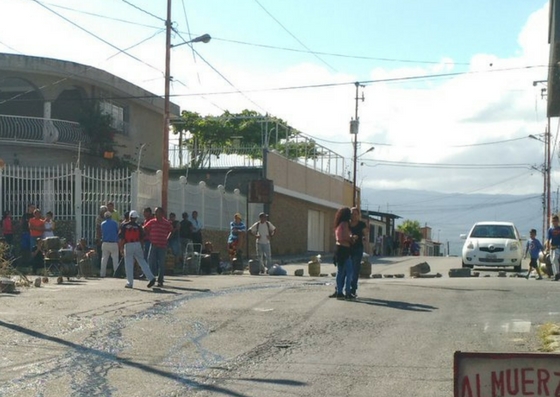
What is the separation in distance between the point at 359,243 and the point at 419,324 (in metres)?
3.49

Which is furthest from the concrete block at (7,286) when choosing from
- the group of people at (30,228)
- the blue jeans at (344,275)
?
the blue jeans at (344,275)

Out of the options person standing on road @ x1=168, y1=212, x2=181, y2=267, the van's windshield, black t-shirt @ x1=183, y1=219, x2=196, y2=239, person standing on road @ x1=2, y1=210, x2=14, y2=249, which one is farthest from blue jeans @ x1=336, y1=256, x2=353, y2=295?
the van's windshield

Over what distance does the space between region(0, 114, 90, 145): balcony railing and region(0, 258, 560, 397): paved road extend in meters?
16.2

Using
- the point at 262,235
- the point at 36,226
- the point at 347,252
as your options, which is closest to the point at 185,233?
the point at 262,235

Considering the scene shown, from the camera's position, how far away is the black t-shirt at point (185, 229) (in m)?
25.8

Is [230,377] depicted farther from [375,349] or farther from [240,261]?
[240,261]

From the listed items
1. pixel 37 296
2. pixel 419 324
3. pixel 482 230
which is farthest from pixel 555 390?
pixel 482 230

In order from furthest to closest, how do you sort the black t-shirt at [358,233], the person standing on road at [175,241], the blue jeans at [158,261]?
the person standing on road at [175,241] → the blue jeans at [158,261] → the black t-shirt at [358,233]

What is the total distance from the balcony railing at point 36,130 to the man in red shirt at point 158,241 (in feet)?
51.8

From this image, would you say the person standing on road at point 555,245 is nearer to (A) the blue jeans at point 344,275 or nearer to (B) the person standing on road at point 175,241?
(A) the blue jeans at point 344,275

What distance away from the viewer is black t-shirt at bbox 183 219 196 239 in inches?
1014

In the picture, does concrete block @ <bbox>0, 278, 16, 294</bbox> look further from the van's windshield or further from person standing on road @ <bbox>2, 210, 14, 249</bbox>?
the van's windshield

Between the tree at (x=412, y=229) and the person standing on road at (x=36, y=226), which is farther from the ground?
the person standing on road at (x=36, y=226)

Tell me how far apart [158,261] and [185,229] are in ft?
25.7
